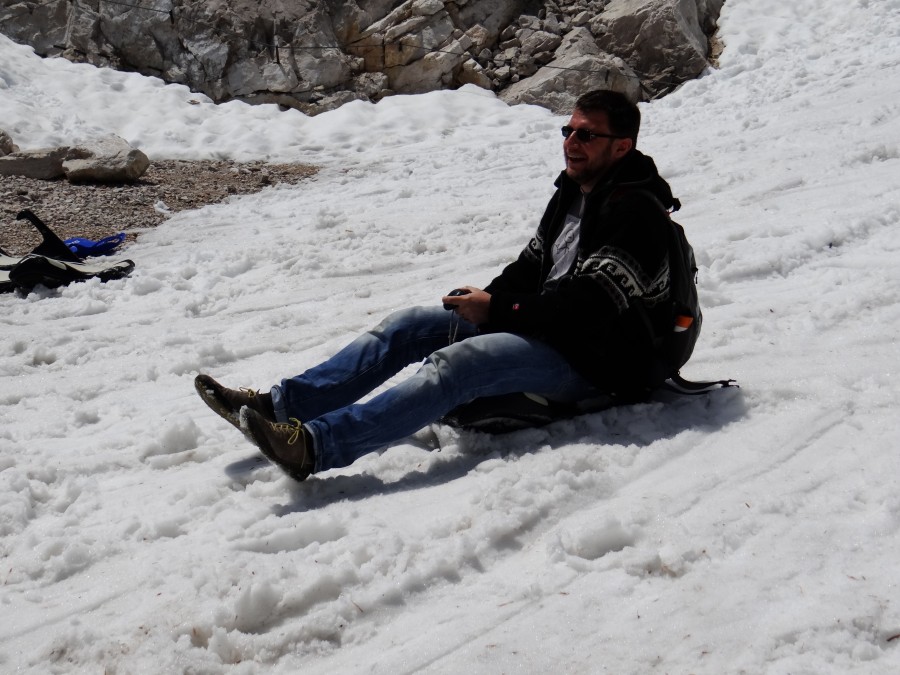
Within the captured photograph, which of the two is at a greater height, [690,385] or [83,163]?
[83,163]

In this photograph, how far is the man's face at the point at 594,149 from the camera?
3186 mm

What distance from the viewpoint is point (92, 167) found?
9242 mm

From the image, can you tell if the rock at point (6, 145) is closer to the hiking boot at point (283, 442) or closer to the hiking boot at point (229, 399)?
the hiking boot at point (229, 399)

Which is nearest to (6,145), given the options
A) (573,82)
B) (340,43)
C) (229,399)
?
(340,43)

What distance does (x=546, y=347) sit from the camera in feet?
10.5

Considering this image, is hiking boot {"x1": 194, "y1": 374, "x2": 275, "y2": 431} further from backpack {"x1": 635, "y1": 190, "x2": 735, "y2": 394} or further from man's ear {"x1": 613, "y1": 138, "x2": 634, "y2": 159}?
man's ear {"x1": 613, "y1": 138, "x2": 634, "y2": 159}

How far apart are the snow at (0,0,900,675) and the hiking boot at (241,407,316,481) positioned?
15 cm

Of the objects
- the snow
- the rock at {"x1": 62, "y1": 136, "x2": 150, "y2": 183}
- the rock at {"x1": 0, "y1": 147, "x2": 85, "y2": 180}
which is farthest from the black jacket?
the rock at {"x1": 0, "y1": 147, "x2": 85, "y2": 180}

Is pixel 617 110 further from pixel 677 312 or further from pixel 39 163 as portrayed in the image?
→ pixel 39 163

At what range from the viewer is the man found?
299 centimetres

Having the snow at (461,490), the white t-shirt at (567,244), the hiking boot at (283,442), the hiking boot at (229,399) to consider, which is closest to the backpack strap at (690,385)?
the snow at (461,490)

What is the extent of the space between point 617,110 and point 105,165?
25.5ft

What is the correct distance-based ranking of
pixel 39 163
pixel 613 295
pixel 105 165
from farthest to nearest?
1. pixel 39 163
2. pixel 105 165
3. pixel 613 295

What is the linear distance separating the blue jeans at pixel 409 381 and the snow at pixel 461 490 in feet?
0.73
